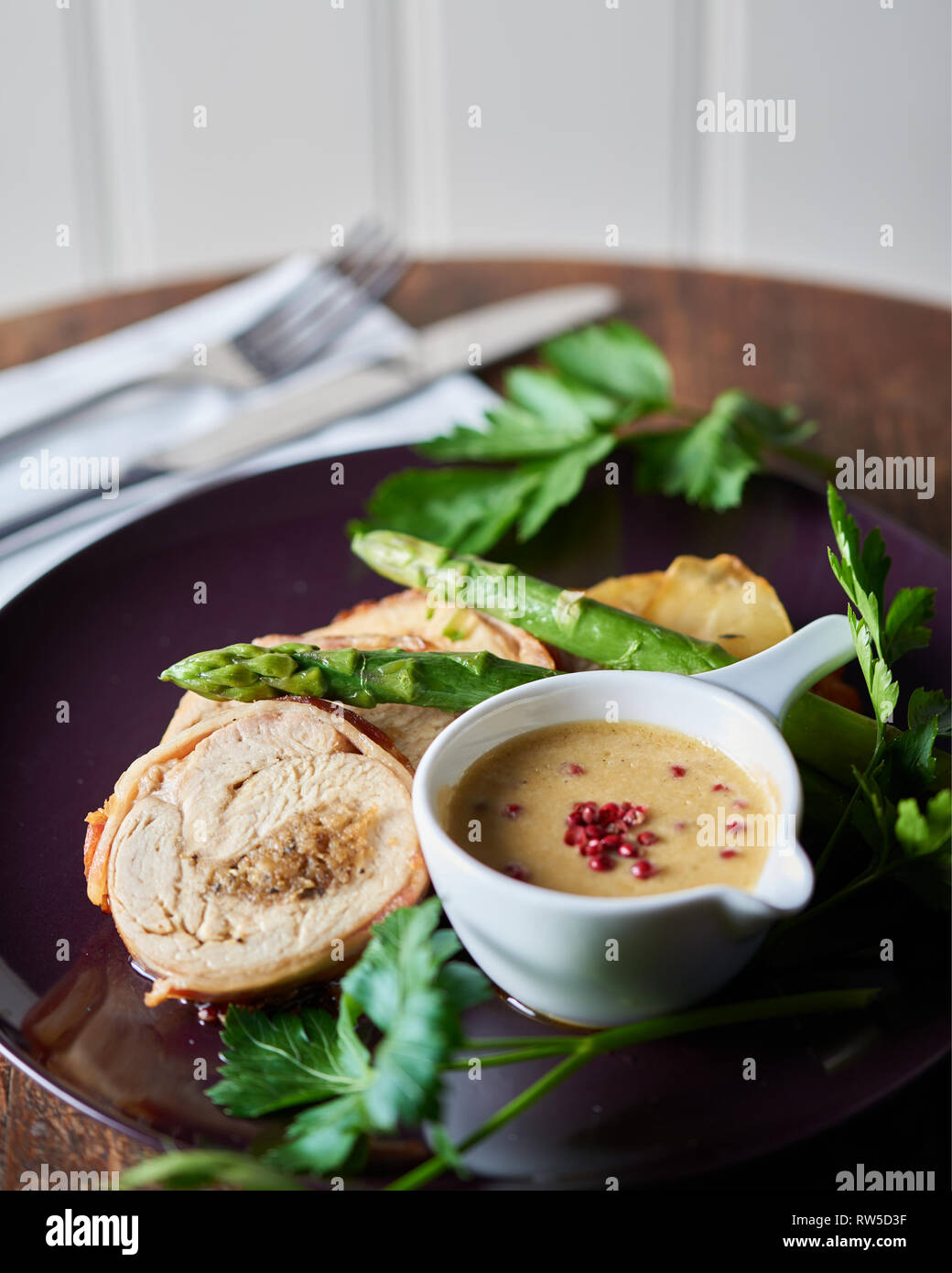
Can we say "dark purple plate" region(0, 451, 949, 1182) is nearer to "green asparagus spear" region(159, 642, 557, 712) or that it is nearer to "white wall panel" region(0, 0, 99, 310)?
"green asparagus spear" region(159, 642, 557, 712)

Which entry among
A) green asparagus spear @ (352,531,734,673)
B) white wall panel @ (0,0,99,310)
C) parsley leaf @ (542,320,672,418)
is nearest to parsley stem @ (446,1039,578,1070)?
green asparagus spear @ (352,531,734,673)

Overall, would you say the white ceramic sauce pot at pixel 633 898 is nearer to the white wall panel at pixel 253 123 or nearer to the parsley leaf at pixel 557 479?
the parsley leaf at pixel 557 479

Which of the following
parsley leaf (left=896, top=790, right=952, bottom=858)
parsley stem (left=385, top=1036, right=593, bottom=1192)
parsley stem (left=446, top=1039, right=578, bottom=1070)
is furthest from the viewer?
parsley leaf (left=896, top=790, right=952, bottom=858)

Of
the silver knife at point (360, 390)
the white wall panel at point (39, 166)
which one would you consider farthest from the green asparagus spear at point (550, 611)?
the white wall panel at point (39, 166)

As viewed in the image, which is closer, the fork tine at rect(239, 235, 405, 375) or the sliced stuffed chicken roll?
the sliced stuffed chicken roll

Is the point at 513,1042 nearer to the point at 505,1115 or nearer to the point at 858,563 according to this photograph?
the point at 505,1115

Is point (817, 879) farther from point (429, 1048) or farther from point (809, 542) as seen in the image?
point (809, 542)
